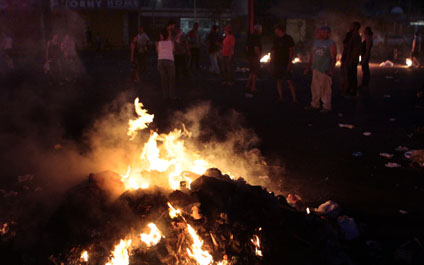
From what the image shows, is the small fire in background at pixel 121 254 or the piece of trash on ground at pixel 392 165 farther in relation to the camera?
the piece of trash on ground at pixel 392 165

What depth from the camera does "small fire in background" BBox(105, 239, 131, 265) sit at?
4.04 meters

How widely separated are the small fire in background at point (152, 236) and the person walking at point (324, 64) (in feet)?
22.5

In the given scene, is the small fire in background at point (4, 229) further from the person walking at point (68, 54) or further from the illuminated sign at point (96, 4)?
the illuminated sign at point (96, 4)

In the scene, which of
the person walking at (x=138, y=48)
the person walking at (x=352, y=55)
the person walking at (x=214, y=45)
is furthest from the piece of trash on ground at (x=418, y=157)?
the person walking at (x=214, y=45)

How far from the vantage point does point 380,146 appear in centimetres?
755

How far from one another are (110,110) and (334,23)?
1435 inches

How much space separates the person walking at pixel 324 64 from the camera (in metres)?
9.67

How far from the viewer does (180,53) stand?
1619 centimetres

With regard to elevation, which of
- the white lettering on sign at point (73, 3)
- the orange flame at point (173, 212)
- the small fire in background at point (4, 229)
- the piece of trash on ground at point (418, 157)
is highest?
the white lettering on sign at point (73, 3)

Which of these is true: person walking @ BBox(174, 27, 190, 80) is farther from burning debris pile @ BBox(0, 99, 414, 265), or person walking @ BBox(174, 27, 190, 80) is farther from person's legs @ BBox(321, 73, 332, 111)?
burning debris pile @ BBox(0, 99, 414, 265)

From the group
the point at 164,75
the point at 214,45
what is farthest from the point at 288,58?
the point at 214,45

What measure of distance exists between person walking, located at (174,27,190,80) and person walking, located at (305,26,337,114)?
6.77 m

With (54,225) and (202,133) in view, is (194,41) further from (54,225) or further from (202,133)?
(54,225)

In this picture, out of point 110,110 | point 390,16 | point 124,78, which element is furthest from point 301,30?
point 110,110
